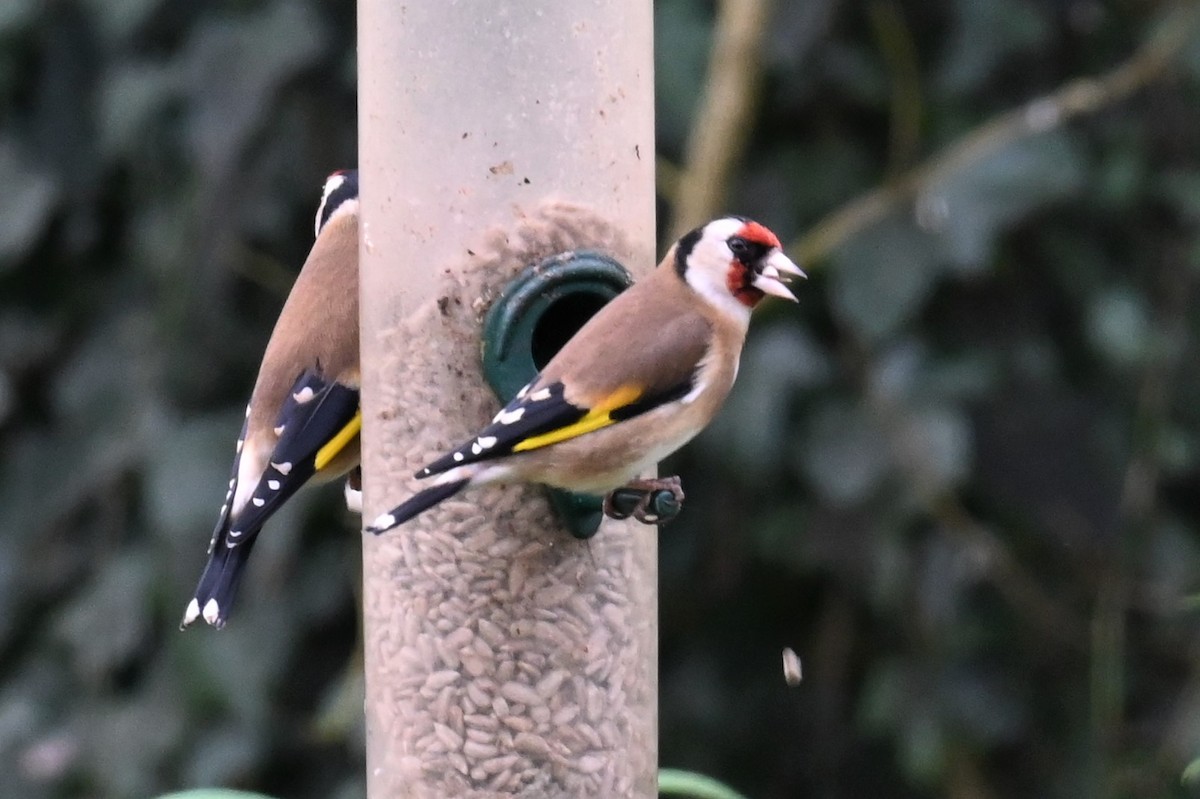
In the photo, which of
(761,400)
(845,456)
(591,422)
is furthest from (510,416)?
(845,456)

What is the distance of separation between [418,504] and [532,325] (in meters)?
0.43

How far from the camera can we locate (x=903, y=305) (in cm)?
400

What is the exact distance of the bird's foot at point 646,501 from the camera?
107 inches

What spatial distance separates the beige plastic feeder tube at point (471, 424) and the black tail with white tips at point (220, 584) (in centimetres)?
19

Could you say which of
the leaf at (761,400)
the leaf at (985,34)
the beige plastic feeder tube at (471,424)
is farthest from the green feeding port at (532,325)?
the leaf at (985,34)

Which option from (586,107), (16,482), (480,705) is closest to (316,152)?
(16,482)

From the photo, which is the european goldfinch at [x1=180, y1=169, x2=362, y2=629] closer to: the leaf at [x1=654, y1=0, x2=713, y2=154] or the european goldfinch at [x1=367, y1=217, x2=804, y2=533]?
the european goldfinch at [x1=367, y1=217, x2=804, y2=533]

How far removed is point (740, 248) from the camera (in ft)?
9.59

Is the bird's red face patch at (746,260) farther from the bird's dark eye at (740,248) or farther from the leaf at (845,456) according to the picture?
the leaf at (845,456)

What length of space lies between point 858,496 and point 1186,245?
107cm

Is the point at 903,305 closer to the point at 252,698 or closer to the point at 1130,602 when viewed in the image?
the point at 1130,602

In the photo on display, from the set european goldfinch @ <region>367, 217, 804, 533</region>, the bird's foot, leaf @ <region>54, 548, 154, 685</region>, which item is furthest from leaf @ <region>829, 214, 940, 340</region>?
leaf @ <region>54, 548, 154, 685</region>

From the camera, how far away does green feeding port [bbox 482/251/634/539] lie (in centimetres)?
279

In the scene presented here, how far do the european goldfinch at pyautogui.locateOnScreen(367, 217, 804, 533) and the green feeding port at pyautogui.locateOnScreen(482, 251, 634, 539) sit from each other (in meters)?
0.05
